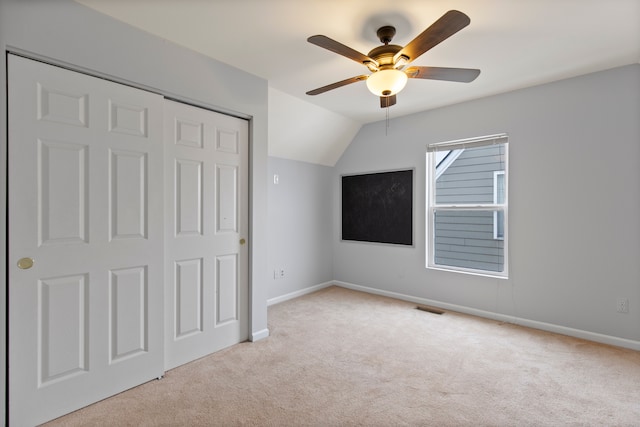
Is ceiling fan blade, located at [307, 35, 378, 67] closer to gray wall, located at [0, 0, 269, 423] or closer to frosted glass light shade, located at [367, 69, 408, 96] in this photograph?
frosted glass light shade, located at [367, 69, 408, 96]

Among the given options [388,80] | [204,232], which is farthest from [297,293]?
[388,80]

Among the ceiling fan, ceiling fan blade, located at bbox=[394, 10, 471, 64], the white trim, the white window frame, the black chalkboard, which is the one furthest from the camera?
the black chalkboard

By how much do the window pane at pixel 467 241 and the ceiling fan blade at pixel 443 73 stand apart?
77.9 inches

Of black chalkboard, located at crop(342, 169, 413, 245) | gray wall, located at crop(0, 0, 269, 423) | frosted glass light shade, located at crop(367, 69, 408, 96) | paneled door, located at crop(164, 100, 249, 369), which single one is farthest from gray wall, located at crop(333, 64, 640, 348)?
paneled door, located at crop(164, 100, 249, 369)

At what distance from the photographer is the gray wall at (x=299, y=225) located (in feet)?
13.7

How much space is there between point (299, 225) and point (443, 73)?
288cm

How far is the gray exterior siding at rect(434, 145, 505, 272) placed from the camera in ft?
11.7

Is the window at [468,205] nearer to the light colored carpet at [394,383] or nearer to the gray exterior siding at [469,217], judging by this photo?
the gray exterior siding at [469,217]

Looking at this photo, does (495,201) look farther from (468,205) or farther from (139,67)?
(139,67)

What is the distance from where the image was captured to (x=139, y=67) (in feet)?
7.08

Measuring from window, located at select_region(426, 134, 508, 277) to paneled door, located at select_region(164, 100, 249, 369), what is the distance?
246cm

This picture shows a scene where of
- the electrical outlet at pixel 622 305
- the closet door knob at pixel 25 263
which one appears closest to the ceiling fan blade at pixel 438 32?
the closet door knob at pixel 25 263

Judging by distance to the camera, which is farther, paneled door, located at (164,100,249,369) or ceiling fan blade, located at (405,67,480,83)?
paneled door, located at (164,100,249,369)

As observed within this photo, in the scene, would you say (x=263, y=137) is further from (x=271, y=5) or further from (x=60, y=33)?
(x=60, y=33)
